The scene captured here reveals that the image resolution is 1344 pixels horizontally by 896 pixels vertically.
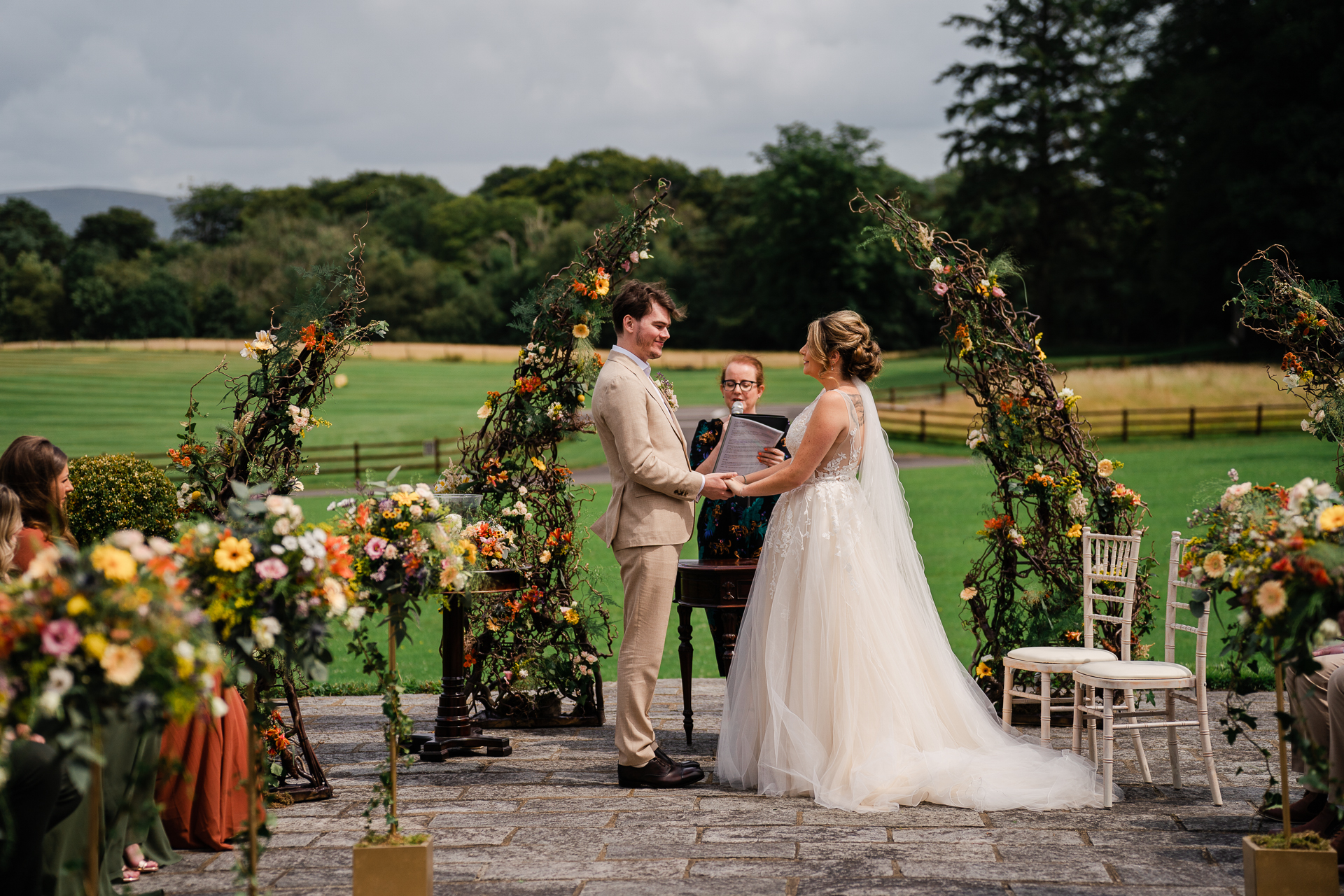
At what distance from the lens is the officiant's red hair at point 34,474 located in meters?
4.14

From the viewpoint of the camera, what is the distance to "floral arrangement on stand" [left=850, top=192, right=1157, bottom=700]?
20.0ft

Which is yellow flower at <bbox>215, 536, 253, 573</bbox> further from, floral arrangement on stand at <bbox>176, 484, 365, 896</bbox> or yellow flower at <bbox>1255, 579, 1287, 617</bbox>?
yellow flower at <bbox>1255, 579, 1287, 617</bbox>

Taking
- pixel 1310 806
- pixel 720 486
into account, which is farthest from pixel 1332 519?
pixel 720 486

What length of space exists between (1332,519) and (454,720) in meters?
4.28

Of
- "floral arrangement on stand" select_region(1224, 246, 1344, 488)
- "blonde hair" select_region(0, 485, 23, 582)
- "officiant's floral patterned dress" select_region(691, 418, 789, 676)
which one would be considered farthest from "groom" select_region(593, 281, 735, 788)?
"floral arrangement on stand" select_region(1224, 246, 1344, 488)

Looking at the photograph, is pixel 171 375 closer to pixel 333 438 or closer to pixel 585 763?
pixel 333 438

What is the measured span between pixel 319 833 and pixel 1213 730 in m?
4.65

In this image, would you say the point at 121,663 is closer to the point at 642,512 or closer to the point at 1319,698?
the point at 642,512

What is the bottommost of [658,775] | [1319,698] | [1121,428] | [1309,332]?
[658,775]

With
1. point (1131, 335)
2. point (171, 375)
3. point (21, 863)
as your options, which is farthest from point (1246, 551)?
point (1131, 335)

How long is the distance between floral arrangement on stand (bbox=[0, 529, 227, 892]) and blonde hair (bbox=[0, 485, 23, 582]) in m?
1.54

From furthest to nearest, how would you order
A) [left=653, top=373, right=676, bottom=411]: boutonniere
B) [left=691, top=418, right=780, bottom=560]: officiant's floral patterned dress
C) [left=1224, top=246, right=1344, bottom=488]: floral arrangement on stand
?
[left=691, top=418, right=780, bottom=560]: officiant's floral patterned dress → [left=653, top=373, right=676, bottom=411]: boutonniere → [left=1224, top=246, right=1344, bottom=488]: floral arrangement on stand

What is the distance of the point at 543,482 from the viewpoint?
6.51 meters

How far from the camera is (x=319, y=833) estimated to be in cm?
442
